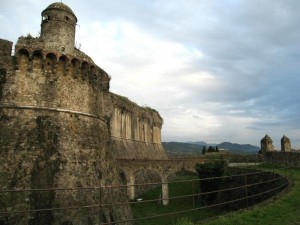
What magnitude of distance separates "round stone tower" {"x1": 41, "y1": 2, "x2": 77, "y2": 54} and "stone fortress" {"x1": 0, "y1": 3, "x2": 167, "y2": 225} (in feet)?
0.15

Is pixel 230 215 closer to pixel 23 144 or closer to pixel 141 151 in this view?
pixel 23 144

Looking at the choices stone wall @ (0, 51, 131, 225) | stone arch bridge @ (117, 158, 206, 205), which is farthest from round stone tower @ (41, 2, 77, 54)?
stone arch bridge @ (117, 158, 206, 205)

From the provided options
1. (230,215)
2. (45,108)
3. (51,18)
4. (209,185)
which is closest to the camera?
(230,215)

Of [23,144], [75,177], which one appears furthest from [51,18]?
[75,177]

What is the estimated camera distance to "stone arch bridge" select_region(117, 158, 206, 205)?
2694 centimetres

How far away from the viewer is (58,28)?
15.7m

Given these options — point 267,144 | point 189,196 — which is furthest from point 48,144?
point 267,144

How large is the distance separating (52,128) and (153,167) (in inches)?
634

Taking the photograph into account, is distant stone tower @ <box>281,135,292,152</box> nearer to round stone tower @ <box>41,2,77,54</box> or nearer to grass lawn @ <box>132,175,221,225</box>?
grass lawn @ <box>132,175,221,225</box>

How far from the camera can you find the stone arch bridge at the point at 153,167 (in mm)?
26938

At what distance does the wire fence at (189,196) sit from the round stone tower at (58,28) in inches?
273

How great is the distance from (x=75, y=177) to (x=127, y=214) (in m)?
4.05

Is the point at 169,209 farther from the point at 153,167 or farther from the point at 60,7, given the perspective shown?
the point at 60,7

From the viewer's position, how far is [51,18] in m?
15.8
